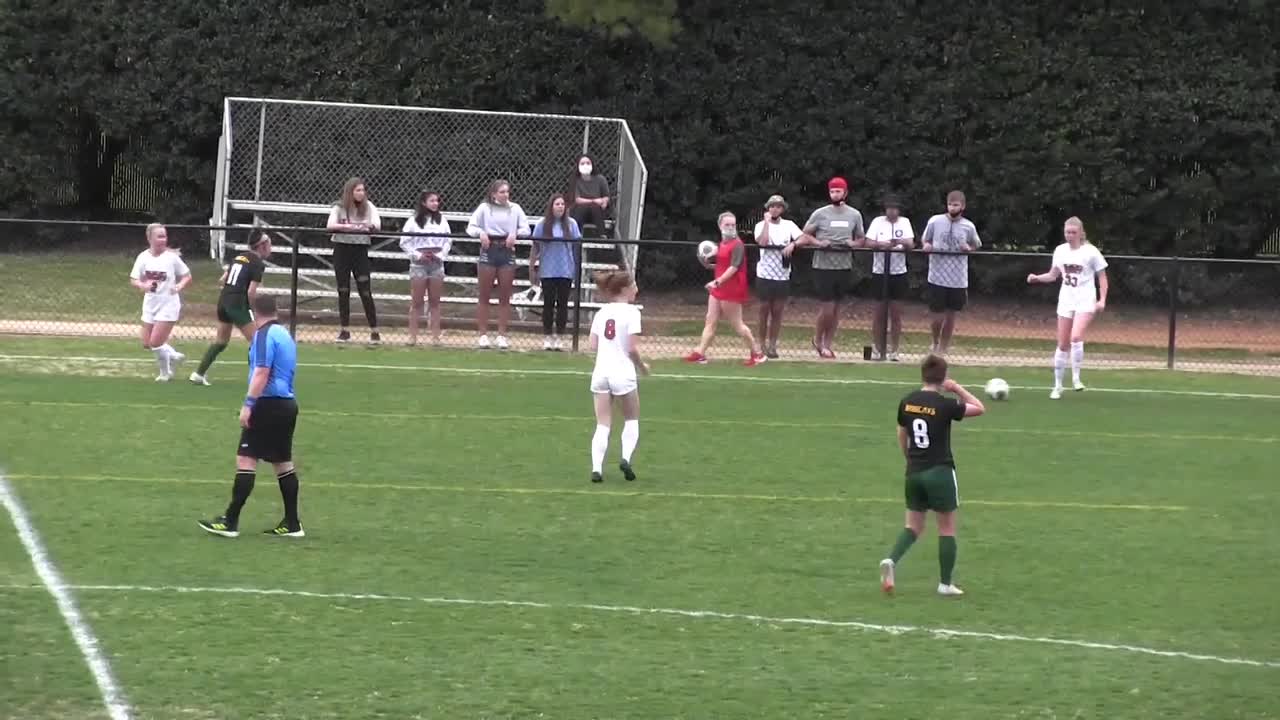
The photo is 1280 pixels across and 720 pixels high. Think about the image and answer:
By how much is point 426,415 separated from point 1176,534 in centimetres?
752

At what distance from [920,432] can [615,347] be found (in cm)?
377

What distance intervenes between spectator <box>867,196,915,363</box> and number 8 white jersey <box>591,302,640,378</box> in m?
9.79

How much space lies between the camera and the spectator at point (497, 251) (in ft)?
76.0

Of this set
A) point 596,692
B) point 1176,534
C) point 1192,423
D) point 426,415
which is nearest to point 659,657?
point 596,692

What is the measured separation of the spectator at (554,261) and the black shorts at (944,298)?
4.29 meters

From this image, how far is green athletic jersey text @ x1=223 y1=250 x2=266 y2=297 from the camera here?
18.5 meters

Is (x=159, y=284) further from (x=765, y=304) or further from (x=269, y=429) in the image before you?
(x=269, y=429)

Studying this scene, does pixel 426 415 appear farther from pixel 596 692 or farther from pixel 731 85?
pixel 731 85

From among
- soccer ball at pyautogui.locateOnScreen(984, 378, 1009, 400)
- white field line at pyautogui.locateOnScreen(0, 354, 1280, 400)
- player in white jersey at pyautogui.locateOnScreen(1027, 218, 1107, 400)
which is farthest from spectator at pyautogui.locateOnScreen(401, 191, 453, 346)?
player in white jersey at pyautogui.locateOnScreen(1027, 218, 1107, 400)

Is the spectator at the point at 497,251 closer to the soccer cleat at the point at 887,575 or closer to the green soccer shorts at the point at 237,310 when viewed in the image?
the green soccer shorts at the point at 237,310

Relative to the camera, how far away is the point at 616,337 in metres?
13.9

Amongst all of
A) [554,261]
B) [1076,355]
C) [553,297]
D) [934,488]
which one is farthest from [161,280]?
[934,488]

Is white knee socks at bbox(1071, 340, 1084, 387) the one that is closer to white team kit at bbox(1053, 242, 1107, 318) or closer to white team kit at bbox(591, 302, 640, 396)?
white team kit at bbox(1053, 242, 1107, 318)

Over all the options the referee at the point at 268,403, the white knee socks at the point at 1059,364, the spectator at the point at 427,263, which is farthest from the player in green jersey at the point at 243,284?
the white knee socks at the point at 1059,364
